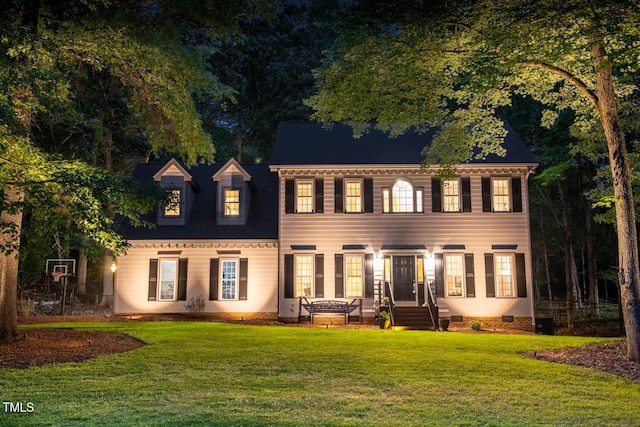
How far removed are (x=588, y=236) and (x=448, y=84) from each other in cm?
1673

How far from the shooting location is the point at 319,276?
2073 cm

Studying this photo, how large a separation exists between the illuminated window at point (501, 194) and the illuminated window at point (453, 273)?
2.58 metres

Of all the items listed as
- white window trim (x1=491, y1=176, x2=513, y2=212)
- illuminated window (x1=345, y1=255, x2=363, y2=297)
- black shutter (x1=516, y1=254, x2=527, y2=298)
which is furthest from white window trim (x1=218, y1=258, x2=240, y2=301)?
black shutter (x1=516, y1=254, x2=527, y2=298)

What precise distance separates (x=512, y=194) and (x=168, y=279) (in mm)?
14403

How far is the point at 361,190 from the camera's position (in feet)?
68.9

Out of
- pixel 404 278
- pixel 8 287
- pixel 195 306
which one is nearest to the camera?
pixel 8 287

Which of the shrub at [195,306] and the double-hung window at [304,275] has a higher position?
the double-hung window at [304,275]

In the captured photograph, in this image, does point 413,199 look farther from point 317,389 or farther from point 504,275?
point 317,389

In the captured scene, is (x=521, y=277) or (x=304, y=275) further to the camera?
(x=304, y=275)

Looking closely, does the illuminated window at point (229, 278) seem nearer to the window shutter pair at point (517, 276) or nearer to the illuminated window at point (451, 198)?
the illuminated window at point (451, 198)

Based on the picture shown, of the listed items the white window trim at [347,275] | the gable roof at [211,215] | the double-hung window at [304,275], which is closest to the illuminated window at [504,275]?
the white window trim at [347,275]

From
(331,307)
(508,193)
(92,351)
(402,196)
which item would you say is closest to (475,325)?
(331,307)

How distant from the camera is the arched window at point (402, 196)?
21031 millimetres

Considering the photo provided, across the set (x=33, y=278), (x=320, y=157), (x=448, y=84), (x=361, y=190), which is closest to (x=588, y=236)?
(x=361, y=190)
